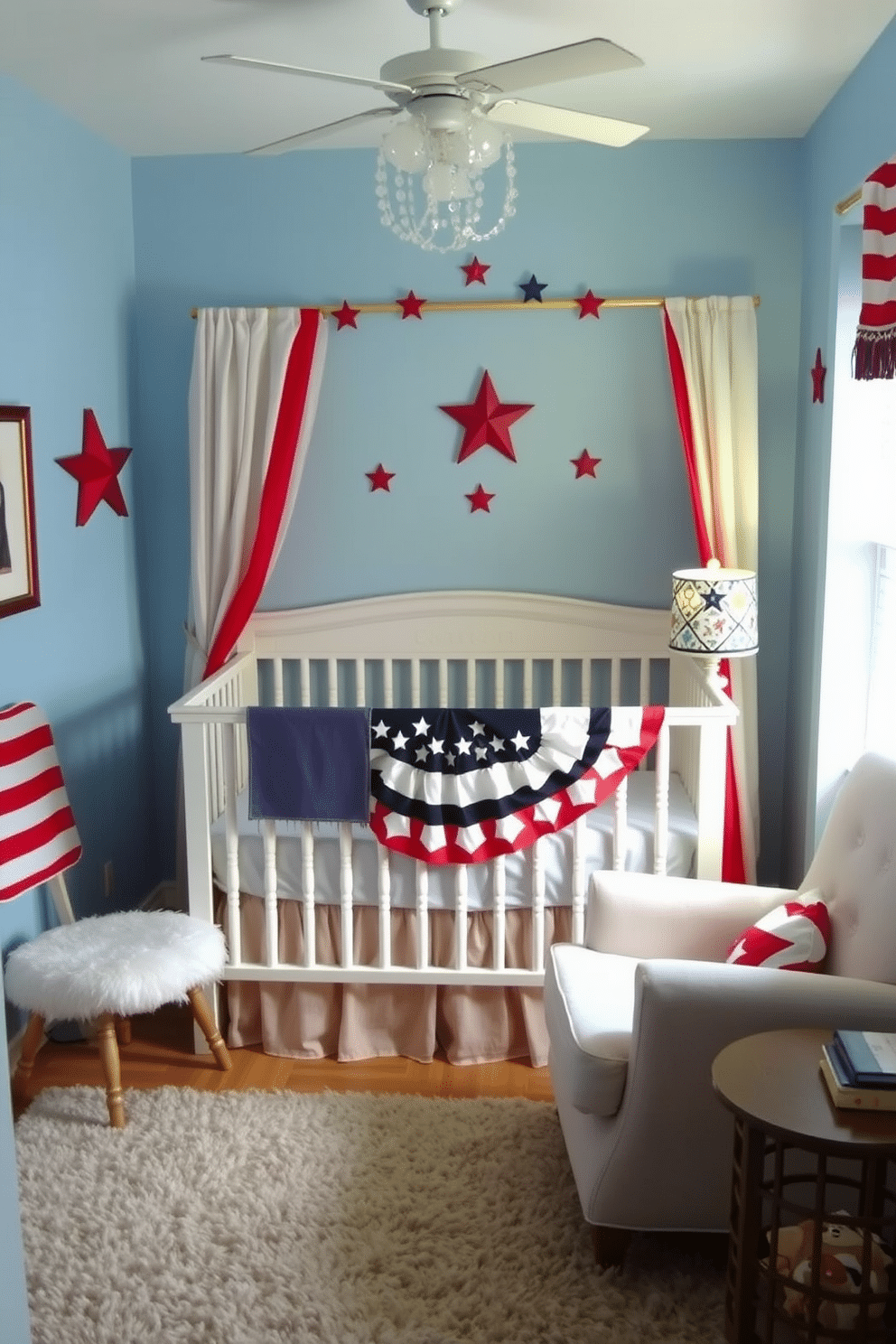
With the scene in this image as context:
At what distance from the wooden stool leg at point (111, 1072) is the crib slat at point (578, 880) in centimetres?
110

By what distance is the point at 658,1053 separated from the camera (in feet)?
6.89

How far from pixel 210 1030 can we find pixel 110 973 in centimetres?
44

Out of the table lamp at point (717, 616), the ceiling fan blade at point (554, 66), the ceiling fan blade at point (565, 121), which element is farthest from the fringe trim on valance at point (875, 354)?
the table lamp at point (717, 616)

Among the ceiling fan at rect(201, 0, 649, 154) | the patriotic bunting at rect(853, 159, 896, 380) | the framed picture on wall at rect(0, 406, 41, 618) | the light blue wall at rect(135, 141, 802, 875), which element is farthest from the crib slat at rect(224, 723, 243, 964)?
the patriotic bunting at rect(853, 159, 896, 380)

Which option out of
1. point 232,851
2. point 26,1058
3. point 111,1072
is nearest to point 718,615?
point 232,851

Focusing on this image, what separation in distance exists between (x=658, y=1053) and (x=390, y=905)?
1128 mm

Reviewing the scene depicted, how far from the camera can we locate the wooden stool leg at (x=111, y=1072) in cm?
283

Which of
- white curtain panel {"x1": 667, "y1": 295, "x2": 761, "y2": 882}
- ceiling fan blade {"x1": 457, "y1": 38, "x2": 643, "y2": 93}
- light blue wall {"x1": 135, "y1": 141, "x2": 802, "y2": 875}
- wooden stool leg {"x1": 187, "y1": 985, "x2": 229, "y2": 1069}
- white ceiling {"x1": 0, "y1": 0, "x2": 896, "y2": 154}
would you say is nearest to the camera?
ceiling fan blade {"x1": 457, "y1": 38, "x2": 643, "y2": 93}

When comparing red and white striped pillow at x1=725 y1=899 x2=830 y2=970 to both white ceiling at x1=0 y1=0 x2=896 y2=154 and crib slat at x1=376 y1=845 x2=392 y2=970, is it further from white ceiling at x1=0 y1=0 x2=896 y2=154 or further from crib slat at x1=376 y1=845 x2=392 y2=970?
white ceiling at x1=0 y1=0 x2=896 y2=154

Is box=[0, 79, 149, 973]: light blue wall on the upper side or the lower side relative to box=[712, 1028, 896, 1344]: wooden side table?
upper

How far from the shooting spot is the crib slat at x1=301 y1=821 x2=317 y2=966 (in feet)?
9.95

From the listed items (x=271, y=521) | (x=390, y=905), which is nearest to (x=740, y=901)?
(x=390, y=905)

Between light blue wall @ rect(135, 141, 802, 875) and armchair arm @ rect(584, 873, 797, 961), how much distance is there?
1289 mm

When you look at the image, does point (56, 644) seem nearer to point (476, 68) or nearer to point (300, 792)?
point (300, 792)
